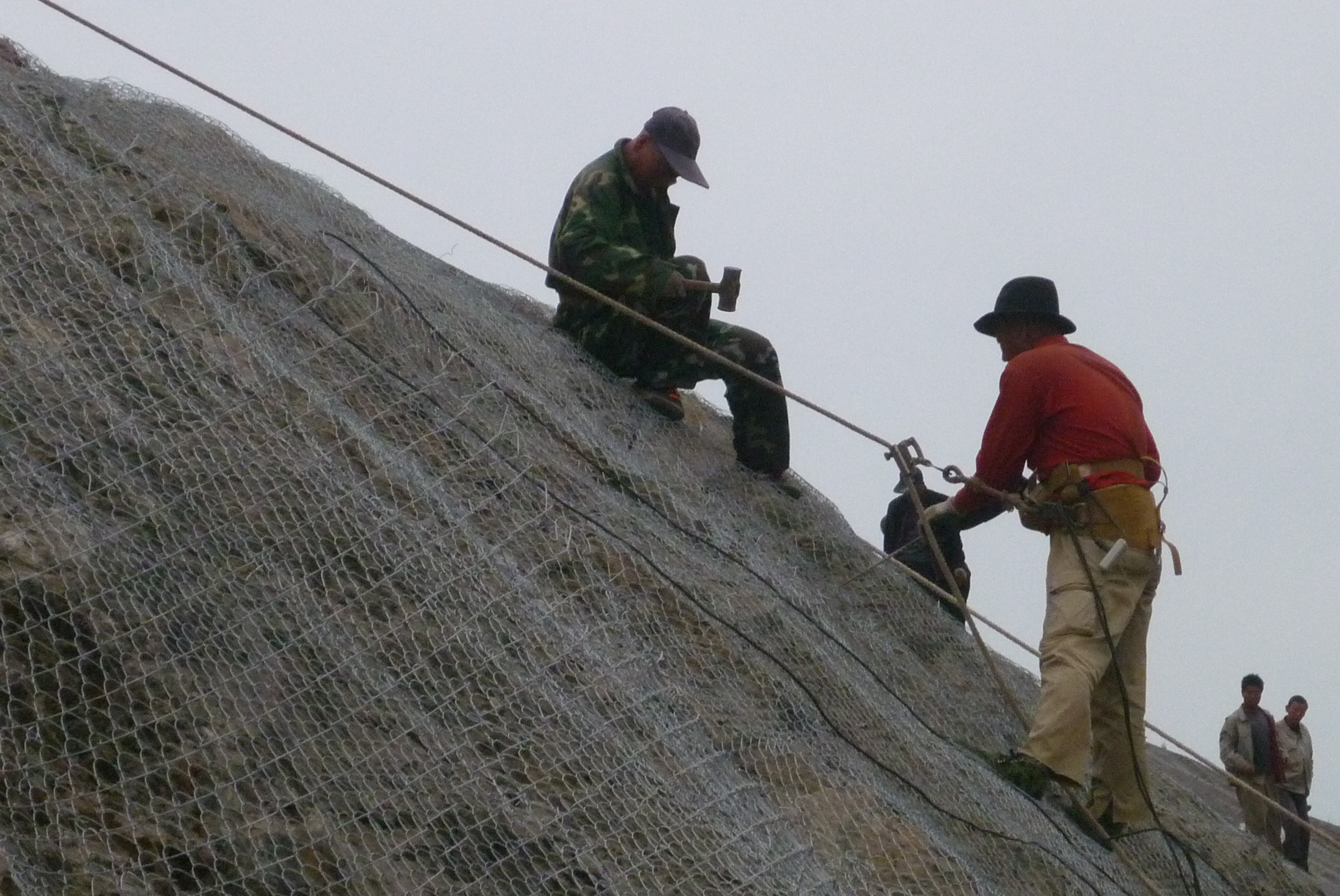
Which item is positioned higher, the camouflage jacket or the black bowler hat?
the black bowler hat

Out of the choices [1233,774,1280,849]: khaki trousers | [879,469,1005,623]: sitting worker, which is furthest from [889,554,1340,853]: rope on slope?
[1233,774,1280,849]: khaki trousers

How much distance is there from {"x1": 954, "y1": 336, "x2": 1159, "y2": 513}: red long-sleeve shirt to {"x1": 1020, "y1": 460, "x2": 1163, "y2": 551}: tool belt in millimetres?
23

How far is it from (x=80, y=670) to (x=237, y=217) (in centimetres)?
233

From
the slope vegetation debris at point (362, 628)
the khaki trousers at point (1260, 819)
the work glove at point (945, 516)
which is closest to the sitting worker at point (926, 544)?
the work glove at point (945, 516)

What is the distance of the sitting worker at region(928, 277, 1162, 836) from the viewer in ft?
16.9

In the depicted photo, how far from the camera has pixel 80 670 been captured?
3537mm

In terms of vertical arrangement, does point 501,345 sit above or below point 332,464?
above

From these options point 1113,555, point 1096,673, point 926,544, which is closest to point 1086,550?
point 1113,555

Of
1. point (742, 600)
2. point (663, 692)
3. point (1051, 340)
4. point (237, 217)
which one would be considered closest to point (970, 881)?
point (663, 692)

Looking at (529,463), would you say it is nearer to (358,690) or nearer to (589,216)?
(358,690)

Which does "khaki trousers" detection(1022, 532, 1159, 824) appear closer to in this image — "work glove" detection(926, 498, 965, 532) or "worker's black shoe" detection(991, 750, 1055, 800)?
"worker's black shoe" detection(991, 750, 1055, 800)

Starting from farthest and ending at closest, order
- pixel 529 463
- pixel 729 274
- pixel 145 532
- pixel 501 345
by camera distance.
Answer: pixel 729 274
pixel 501 345
pixel 529 463
pixel 145 532

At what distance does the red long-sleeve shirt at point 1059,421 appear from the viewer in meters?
5.40

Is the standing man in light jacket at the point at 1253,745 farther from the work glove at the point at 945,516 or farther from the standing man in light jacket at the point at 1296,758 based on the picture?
the work glove at the point at 945,516
